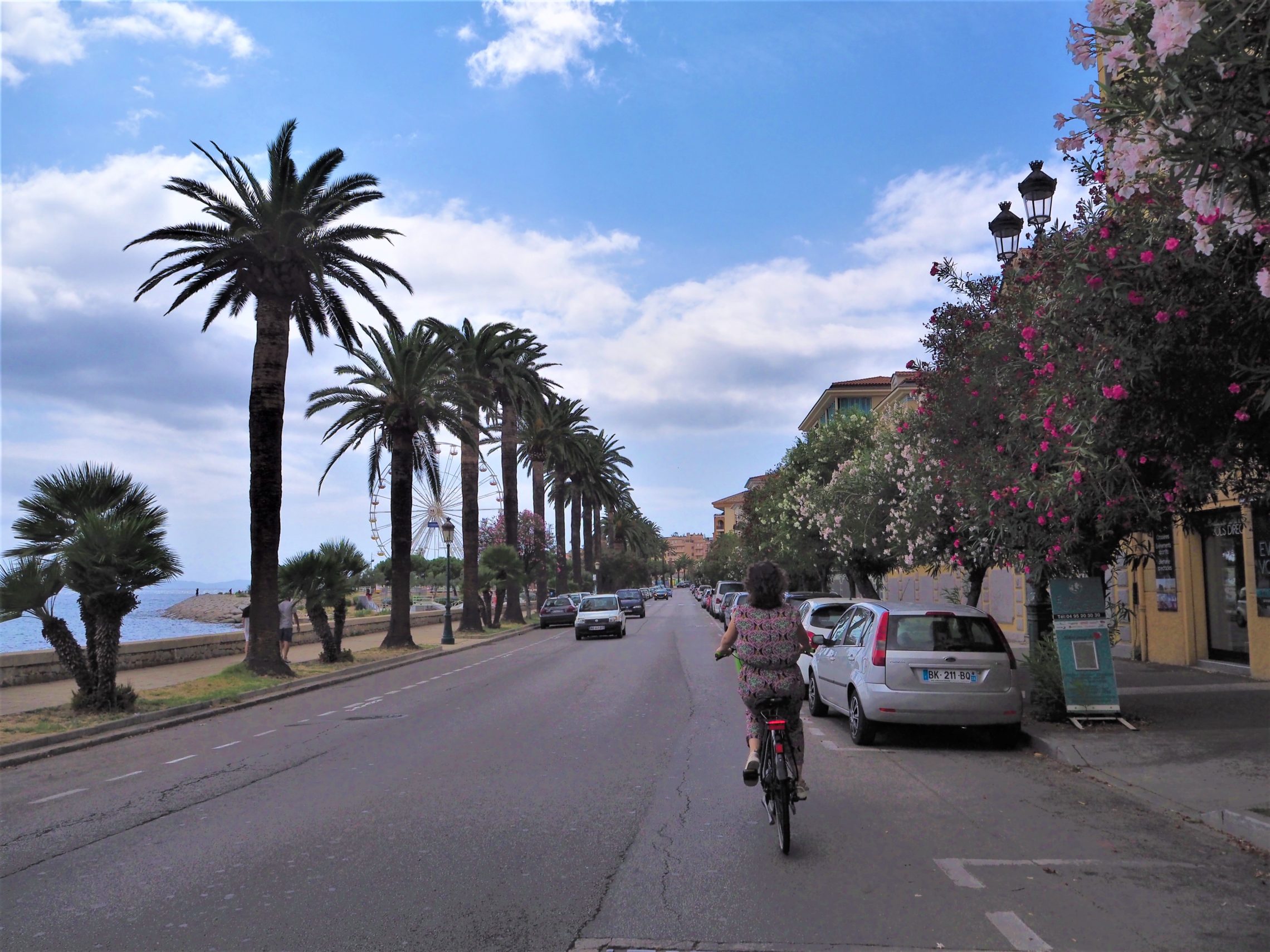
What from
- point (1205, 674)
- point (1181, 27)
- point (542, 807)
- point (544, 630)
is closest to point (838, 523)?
point (1205, 674)

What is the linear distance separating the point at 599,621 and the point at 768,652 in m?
28.9

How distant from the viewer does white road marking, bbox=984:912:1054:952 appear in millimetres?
4720

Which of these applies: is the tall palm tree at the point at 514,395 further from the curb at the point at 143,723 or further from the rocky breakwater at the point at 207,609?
the rocky breakwater at the point at 207,609

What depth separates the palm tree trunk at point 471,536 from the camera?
38.0 meters

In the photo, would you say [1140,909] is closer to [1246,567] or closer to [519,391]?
[1246,567]

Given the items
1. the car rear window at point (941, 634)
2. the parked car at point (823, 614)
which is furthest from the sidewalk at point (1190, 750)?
the parked car at point (823, 614)

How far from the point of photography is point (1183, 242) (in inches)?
253

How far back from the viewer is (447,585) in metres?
34.5

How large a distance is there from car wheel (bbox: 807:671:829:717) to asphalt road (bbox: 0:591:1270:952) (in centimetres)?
180

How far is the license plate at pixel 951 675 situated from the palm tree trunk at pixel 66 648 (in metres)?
11.7

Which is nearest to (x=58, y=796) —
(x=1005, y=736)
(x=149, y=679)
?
(x=1005, y=736)

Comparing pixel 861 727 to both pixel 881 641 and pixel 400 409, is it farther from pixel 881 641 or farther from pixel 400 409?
pixel 400 409

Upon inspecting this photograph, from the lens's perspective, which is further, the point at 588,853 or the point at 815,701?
the point at 815,701

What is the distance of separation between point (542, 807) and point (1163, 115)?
604 cm
